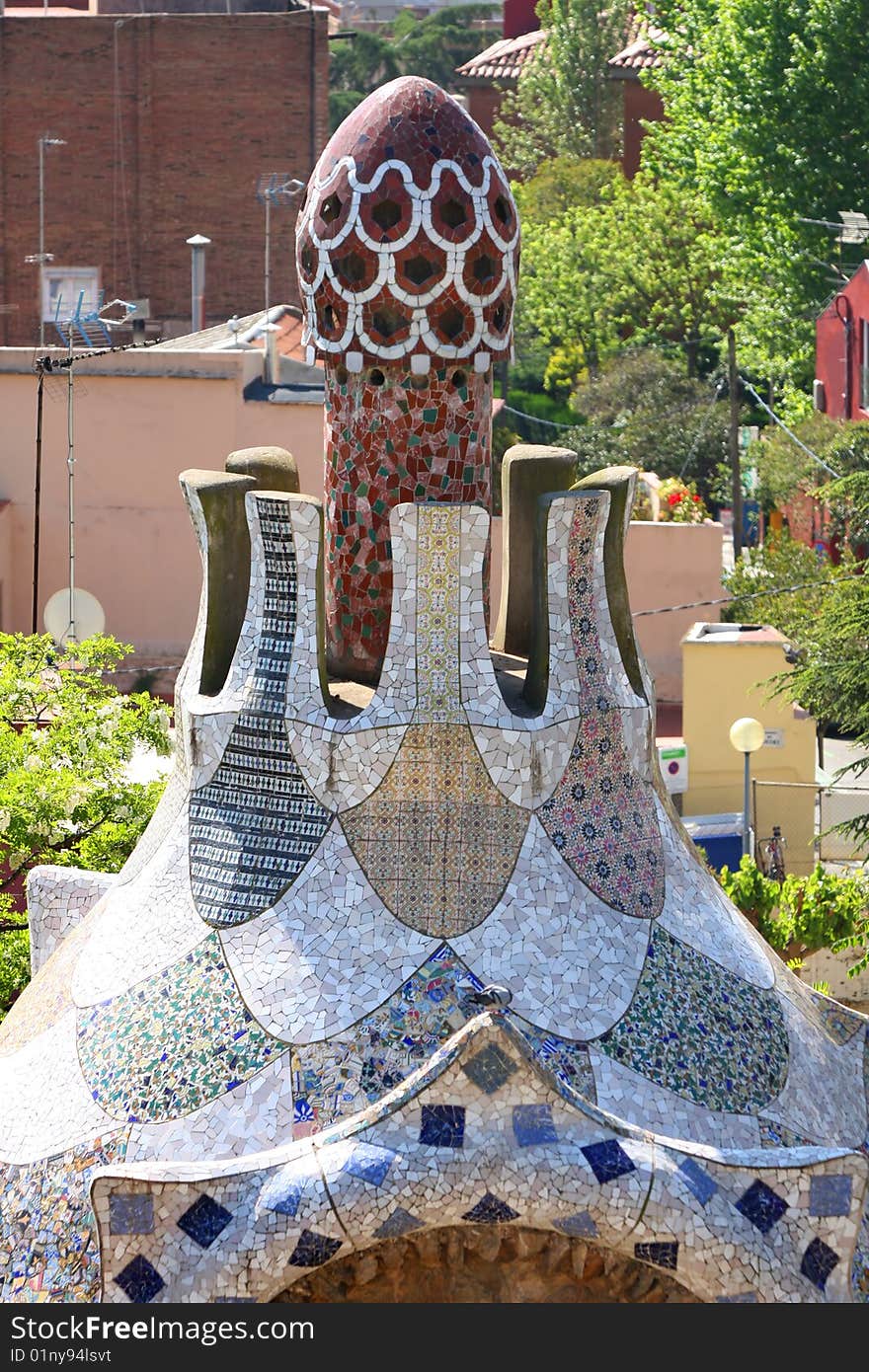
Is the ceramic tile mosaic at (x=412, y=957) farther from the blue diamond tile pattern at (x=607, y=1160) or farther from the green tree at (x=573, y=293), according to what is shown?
the green tree at (x=573, y=293)

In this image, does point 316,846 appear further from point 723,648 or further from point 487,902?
point 723,648

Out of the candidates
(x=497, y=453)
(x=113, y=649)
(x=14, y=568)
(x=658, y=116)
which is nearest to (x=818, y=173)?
(x=497, y=453)

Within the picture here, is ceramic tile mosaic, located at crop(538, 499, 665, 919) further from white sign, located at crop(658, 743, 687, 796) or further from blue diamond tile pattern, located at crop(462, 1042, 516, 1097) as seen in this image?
white sign, located at crop(658, 743, 687, 796)

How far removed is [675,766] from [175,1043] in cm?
1807

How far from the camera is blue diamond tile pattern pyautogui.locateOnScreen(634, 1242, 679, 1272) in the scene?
732cm

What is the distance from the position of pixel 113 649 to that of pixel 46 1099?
26.9 feet

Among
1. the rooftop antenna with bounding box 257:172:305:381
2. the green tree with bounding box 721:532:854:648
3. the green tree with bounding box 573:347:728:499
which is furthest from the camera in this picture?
the green tree with bounding box 573:347:728:499

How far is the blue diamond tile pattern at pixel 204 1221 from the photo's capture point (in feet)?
24.1

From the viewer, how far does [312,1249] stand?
7.28 m

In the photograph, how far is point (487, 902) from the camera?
26.4 feet

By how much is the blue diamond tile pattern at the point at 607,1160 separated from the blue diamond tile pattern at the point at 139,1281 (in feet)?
4.01

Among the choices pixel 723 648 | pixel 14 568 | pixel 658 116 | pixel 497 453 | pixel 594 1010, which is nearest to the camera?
pixel 594 1010

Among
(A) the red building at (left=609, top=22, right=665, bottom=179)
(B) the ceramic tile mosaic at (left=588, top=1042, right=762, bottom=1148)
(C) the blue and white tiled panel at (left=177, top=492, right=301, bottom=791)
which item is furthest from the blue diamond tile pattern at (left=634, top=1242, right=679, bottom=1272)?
(A) the red building at (left=609, top=22, right=665, bottom=179)

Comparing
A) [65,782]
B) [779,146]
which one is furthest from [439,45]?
[65,782]
